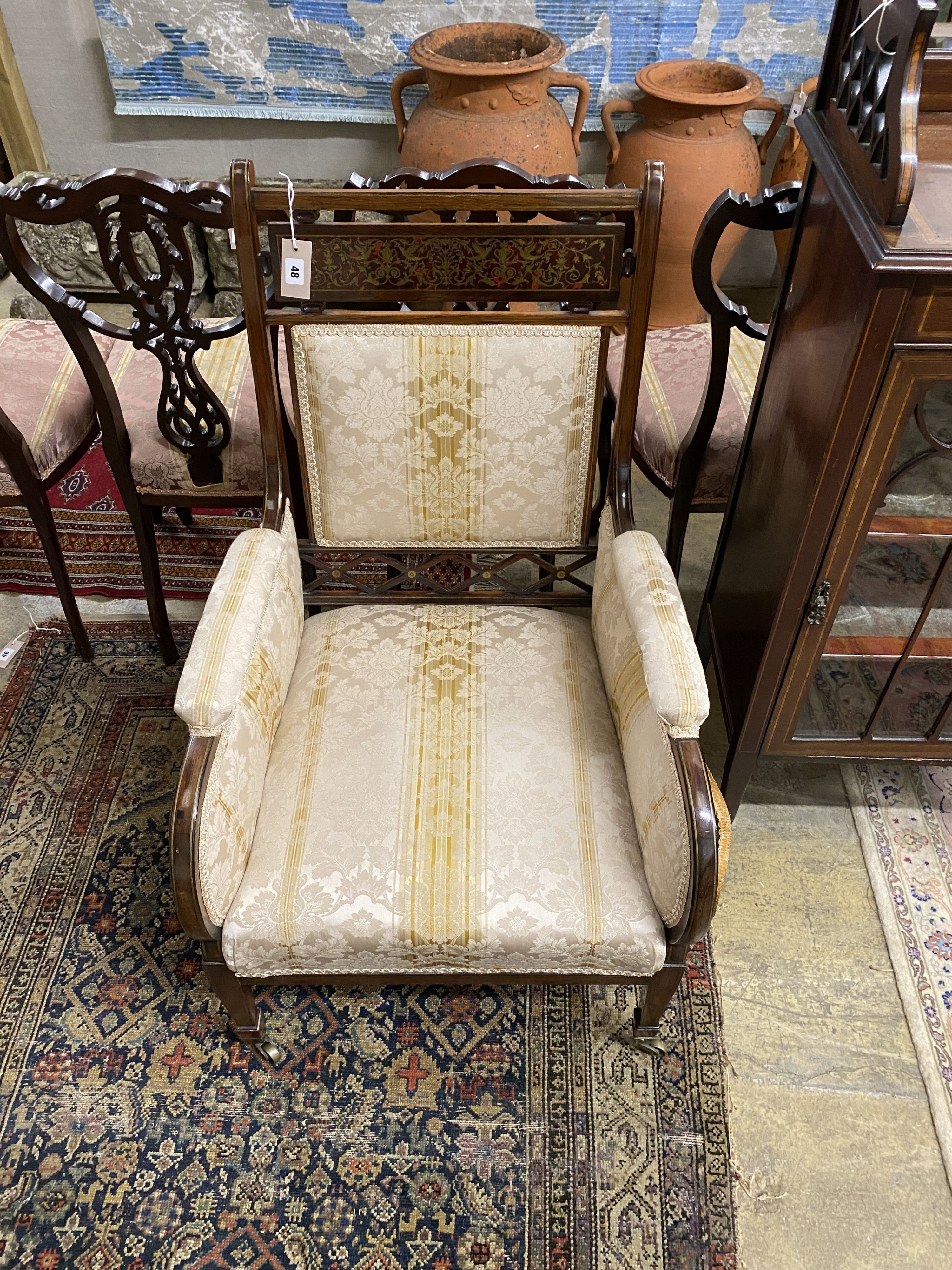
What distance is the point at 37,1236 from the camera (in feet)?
4.22

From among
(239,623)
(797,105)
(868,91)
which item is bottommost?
(239,623)

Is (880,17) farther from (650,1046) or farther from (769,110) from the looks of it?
(769,110)

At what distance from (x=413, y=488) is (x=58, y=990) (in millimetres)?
1004

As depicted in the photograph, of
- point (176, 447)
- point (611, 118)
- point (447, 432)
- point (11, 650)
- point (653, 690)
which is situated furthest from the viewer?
point (611, 118)

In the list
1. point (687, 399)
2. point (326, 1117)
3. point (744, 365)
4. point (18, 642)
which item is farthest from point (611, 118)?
point (326, 1117)

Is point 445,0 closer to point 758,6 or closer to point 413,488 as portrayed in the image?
point 758,6

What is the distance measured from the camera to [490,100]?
2.51 metres

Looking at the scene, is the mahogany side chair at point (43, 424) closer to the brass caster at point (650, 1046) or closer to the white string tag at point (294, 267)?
the white string tag at point (294, 267)

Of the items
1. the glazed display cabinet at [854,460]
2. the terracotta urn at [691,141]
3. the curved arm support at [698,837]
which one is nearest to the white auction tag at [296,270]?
the glazed display cabinet at [854,460]

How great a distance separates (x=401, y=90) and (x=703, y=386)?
1.58 meters

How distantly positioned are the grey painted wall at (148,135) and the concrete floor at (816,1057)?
236 centimetres

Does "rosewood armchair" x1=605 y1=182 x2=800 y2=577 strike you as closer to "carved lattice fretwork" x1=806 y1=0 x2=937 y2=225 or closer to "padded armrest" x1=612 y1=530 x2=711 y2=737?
"carved lattice fretwork" x1=806 y1=0 x2=937 y2=225

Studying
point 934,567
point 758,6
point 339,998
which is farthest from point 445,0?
point 339,998

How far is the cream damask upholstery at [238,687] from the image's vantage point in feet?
3.73
